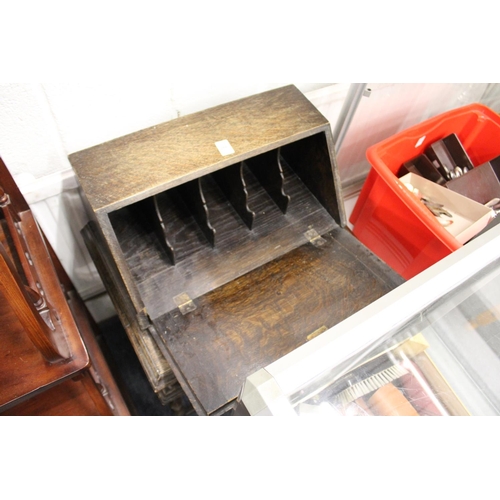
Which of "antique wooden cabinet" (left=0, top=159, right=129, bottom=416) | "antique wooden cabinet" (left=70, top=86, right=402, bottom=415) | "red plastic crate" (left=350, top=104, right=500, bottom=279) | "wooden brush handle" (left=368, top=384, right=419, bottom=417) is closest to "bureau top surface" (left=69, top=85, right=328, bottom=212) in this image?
"antique wooden cabinet" (left=70, top=86, right=402, bottom=415)

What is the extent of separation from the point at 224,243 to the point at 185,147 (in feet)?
0.79

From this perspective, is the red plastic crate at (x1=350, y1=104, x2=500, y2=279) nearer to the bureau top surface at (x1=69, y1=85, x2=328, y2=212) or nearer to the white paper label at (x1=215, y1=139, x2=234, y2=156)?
the bureau top surface at (x1=69, y1=85, x2=328, y2=212)

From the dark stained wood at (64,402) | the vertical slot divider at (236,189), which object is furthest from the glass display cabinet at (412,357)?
the dark stained wood at (64,402)

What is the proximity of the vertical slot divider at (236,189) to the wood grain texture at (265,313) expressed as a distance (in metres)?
0.13

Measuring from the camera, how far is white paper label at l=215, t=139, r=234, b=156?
758mm

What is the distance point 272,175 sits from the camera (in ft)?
3.07

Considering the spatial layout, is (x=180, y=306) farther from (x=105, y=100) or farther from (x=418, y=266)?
(x=418, y=266)

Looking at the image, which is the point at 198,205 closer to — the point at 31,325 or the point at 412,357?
the point at 31,325

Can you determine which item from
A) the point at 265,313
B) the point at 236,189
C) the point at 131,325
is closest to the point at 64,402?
the point at 131,325

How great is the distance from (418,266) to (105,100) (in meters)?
0.91

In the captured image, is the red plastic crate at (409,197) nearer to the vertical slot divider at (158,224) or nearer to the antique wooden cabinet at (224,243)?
the antique wooden cabinet at (224,243)

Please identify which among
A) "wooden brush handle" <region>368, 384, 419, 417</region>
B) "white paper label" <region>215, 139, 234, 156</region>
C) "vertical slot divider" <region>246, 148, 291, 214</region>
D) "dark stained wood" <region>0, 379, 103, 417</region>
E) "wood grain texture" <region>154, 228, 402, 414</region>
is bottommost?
"dark stained wood" <region>0, 379, 103, 417</region>

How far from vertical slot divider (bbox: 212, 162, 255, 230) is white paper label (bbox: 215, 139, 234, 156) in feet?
0.24

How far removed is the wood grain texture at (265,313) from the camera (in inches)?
29.3
